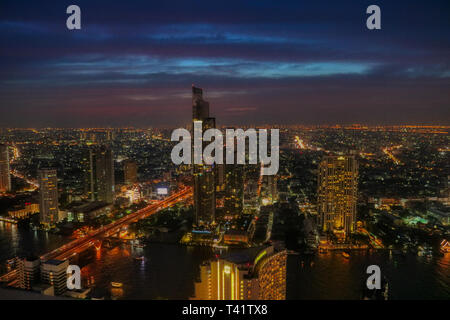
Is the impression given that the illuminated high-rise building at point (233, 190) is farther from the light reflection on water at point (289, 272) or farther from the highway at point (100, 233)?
the light reflection on water at point (289, 272)

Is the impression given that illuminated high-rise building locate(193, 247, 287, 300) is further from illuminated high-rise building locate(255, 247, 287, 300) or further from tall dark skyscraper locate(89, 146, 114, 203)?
tall dark skyscraper locate(89, 146, 114, 203)

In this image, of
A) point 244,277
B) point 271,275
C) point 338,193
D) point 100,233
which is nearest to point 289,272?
point 271,275

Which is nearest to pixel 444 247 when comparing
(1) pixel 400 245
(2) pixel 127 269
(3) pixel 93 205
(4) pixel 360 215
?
(1) pixel 400 245

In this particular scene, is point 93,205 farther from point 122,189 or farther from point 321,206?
point 321,206

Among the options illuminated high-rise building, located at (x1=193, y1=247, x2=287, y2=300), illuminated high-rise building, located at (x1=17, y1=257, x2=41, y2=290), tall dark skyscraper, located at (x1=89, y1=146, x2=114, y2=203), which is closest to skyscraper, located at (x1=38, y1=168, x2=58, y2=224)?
tall dark skyscraper, located at (x1=89, y1=146, x2=114, y2=203)
